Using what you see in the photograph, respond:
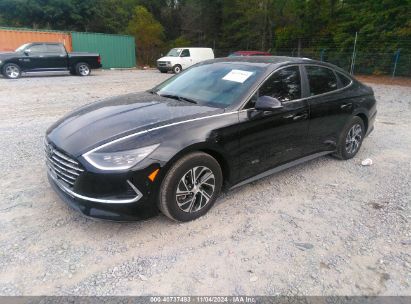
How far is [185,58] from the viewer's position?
2106cm

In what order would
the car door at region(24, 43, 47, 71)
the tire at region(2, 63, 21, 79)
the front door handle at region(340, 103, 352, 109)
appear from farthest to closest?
the car door at region(24, 43, 47, 71) → the tire at region(2, 63, 21, 79) → the front door handle at region(340, 103, 352, 109)

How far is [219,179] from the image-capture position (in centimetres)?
320

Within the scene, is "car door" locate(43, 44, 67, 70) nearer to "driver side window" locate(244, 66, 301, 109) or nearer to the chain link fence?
"driver side window" locate(244, 66, 301, 109)

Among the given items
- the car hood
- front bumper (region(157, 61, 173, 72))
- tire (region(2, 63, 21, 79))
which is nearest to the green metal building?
front bumper (region(157, 61, 173, 72))

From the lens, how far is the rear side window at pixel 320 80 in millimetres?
4105

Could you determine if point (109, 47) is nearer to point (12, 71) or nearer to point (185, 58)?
point (185, 58)

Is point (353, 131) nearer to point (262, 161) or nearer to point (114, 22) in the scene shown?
point (262, 161)

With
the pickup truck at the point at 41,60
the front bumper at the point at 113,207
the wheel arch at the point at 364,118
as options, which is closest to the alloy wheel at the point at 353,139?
the wheel arch at the point at 364,118

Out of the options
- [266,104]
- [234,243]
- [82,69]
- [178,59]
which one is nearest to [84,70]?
[82,69]

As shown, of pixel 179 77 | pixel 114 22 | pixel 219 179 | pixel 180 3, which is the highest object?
pixel 180 3

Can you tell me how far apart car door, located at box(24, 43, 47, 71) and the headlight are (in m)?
14.5

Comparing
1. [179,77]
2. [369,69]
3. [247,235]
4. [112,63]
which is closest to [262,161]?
[247,235]

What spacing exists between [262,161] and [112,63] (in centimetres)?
2221

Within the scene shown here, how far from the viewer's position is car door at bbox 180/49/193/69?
2095cm
